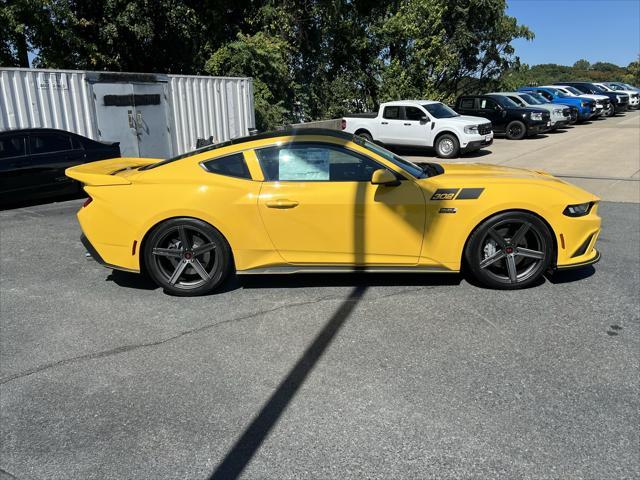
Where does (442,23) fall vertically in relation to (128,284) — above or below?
above

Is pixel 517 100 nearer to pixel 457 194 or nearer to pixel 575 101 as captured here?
pixel 575 101

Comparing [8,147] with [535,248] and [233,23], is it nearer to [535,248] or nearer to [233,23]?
[535,248]

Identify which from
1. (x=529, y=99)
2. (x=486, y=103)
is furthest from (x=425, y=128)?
(x=529, y=99)

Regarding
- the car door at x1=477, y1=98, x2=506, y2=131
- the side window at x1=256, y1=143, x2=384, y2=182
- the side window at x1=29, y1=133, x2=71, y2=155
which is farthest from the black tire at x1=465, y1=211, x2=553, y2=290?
the car door at x1=477, y1=98, x2=506, y2=131

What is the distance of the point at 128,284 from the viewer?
5238mm

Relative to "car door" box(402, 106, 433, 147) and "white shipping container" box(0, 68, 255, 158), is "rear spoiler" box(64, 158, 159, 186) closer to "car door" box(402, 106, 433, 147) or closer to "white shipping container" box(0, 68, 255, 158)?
"white shipping container" box(0, 68, 255, 158)

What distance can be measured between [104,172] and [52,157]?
4987 mm

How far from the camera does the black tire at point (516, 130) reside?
1958 cm

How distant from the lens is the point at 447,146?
15742 millimetres

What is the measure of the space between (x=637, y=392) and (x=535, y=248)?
1.78 metres

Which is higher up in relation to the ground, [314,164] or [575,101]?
[575,101]

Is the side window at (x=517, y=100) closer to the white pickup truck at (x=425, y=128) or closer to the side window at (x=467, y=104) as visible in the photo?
the side window at (x=467, y=104)

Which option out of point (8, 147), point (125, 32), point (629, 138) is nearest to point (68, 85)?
point (8, 147)

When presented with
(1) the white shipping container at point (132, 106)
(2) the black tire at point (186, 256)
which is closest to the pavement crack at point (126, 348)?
(2) the black tire at point (186, 256)
